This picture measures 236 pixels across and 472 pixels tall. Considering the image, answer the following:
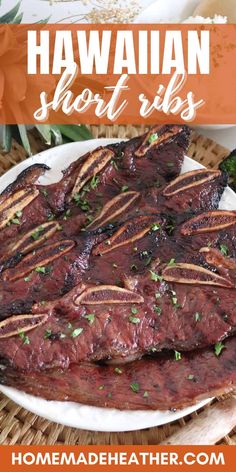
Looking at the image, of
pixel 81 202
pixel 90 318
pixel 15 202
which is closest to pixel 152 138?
pixel 81 202

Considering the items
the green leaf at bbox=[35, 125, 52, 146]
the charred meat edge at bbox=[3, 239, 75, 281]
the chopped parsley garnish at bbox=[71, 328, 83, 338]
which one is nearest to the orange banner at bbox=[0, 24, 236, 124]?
the green leaf at bbox=[35, 125, 52, 146]

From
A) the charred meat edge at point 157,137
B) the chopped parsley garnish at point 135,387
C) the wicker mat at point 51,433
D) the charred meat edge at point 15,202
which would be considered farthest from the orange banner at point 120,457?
the charred meat edge at point 157,137

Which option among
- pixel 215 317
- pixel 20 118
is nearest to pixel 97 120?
pixel 20 118

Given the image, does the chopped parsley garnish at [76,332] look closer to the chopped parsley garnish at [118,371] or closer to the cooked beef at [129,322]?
the cooked beef at [129,322]

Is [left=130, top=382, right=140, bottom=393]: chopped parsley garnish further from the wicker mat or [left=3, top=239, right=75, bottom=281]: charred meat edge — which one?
[left=3, top=239, right=75, bottom=281]: charred meat edge

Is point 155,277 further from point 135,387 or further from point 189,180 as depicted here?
point 189,180

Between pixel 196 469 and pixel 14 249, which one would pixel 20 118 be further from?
pixel 196 469
